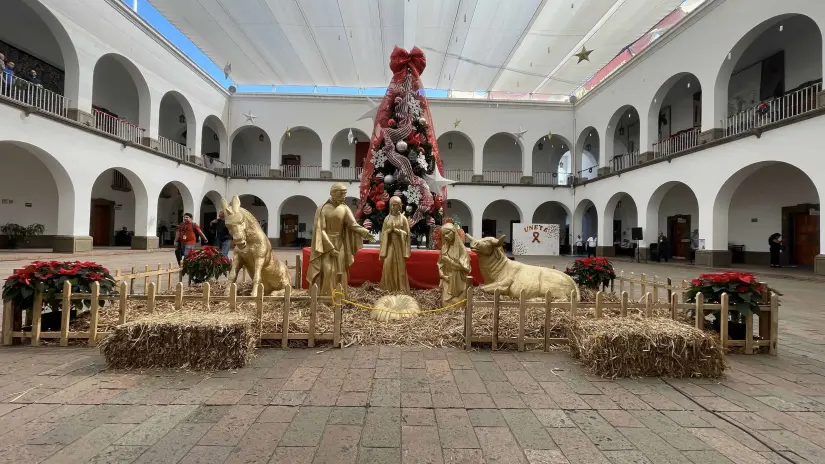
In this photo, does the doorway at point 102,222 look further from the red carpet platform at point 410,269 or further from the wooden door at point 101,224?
the red carpet platform at point 410,269

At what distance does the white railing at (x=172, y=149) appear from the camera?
1826cm

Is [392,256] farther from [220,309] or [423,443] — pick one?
[423,443]

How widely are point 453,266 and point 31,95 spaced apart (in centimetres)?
1494

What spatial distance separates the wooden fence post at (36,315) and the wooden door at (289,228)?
76.3 feet

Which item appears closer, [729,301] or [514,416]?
[514,416]

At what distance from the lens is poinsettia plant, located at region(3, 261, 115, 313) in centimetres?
372

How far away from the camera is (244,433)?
2.22m

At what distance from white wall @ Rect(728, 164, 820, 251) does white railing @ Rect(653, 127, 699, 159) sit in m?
2.87

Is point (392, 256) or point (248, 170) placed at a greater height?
point (248, 170)

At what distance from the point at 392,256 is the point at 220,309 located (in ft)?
8.14

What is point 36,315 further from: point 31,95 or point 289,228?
point 289,228

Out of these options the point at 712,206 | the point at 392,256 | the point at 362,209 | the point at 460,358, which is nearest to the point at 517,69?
the point at 712,206

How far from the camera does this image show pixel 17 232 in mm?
16031

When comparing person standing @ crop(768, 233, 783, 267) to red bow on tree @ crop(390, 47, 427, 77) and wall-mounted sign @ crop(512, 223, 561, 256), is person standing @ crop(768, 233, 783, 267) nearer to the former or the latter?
wall-mounted sign @ crop(512, 223, 561, 256)
